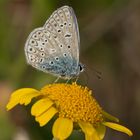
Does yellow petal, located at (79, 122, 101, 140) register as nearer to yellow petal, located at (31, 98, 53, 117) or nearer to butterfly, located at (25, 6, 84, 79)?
yellow petal, located at (31, 98, 53, 117)

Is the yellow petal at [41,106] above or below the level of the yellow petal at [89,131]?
above

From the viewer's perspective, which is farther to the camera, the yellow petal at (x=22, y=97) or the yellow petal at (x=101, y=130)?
the yellow petal at (x=101, y=130)

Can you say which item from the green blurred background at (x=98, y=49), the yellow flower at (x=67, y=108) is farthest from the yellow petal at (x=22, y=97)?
the green blurred background at (x=98, y=49)

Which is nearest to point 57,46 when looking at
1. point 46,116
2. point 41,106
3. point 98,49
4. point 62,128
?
point 41,106

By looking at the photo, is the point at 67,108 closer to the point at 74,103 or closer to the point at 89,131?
the point at 74,103

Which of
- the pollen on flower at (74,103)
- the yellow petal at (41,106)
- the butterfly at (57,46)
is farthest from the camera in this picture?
the butterfly at (57,46)

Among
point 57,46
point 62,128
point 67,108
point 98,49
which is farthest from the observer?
point 98,49

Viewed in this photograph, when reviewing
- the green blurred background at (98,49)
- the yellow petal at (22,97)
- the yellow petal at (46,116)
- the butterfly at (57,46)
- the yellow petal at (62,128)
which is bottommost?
the green blurred background at (98,49)

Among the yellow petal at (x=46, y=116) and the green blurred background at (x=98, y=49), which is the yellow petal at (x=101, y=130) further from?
the green blurred background at (x=98, y=49)
